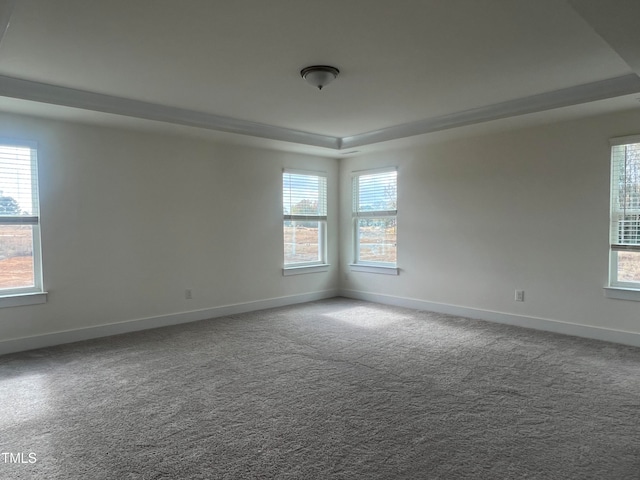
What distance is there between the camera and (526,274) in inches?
187

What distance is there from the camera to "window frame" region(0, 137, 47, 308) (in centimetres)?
392

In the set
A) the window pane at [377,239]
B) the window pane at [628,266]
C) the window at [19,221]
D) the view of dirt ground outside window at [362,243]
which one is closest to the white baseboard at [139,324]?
the window at [19,221]

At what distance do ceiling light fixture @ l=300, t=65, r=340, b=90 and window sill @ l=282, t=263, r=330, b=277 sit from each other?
129 inches

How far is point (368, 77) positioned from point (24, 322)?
3.94 metres

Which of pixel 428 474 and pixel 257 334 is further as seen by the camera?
pixel 257 334

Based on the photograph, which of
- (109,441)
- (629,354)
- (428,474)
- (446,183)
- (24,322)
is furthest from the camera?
(446,183)

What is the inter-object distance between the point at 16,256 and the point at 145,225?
124 cm

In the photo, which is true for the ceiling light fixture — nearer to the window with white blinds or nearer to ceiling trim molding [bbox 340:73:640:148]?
ceiling trim molding [bbox 340:73:640:148]

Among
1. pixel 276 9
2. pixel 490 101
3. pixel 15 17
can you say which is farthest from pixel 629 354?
pixel 15 17

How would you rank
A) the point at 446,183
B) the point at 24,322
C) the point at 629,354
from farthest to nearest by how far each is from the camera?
1. the point at 446,183
2. the point at 24,322
3. the point at 629,354

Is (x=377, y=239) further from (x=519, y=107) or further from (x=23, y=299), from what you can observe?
(x=23, y=299)

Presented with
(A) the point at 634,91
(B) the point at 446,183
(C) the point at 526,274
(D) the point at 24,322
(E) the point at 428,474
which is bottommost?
(E) the point at 428,474

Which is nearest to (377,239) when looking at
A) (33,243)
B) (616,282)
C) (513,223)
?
(513,223)

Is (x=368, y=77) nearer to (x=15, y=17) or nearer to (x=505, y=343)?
(x=15, y=17)
